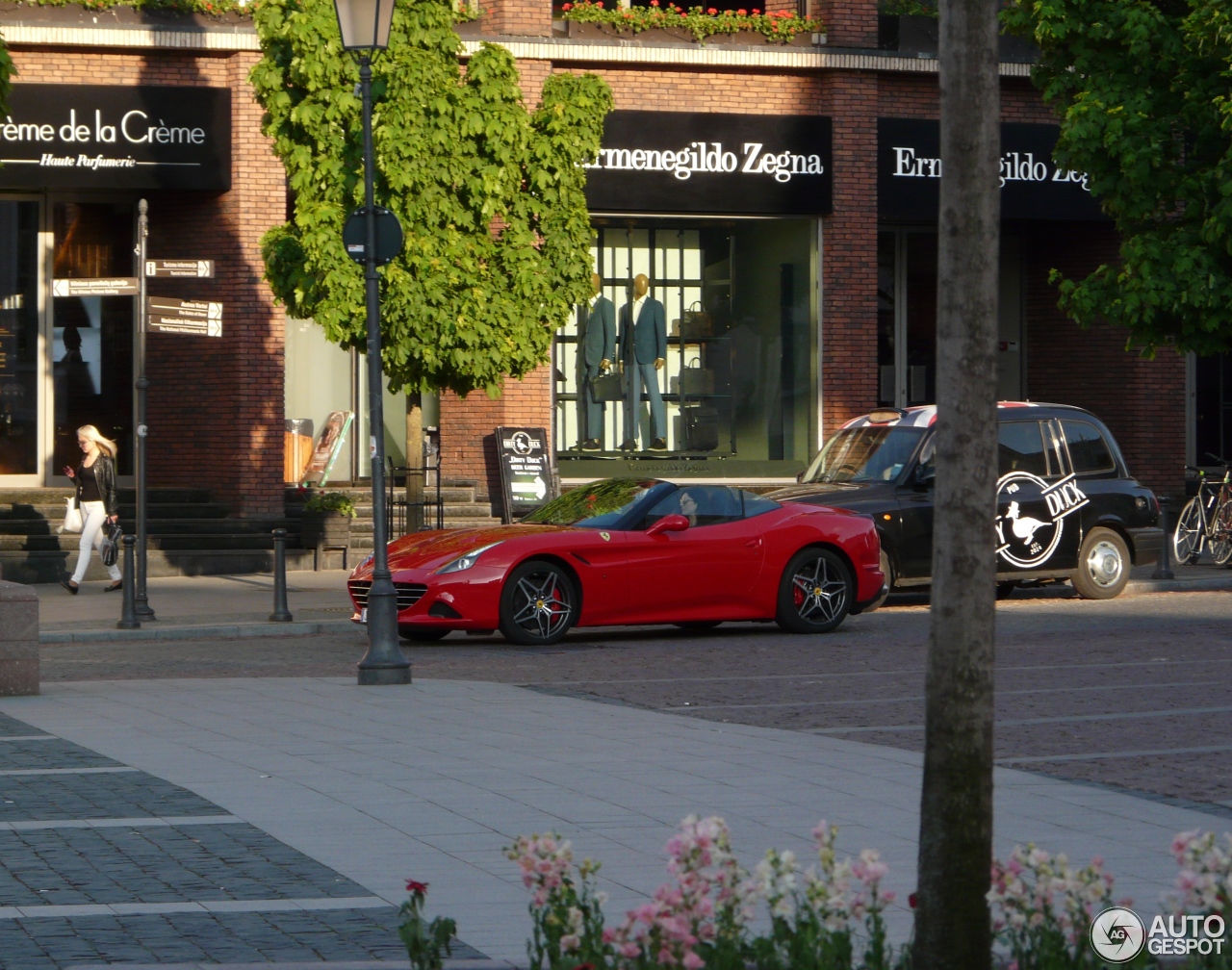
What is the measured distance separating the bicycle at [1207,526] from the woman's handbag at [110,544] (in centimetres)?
1309

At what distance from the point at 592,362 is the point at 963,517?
21.3 metres

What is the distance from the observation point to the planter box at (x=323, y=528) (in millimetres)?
23422

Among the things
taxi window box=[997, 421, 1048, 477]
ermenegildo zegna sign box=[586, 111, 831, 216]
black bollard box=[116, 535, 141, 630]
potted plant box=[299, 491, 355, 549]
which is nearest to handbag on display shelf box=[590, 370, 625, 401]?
ermenegildo zegna sign box=[586, 111, 831, 216]

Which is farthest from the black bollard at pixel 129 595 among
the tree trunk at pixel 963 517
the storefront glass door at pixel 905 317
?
the storefront glass door at pixel 905 317

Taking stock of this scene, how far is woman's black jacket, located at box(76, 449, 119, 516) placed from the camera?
20.3 metres

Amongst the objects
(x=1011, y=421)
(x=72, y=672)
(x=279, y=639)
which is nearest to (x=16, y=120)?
(x=279, y=639)

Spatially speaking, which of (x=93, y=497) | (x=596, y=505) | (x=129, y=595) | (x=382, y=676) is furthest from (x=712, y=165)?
(x=382, y=676)

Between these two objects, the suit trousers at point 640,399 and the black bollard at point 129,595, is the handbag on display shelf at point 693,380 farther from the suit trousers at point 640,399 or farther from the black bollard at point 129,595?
the black bollard at point 129,595

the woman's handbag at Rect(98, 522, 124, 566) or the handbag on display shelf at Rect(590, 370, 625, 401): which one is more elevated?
the handbag on display shelf at Rect(590, 370, 625, 401)

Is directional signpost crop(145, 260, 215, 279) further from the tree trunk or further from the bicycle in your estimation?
the tree trunk

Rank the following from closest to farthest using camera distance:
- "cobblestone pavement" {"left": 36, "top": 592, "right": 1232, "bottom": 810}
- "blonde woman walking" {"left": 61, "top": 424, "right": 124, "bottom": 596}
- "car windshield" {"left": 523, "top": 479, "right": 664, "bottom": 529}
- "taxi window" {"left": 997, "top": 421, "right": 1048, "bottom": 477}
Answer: "cobblestone pavement" {"left": 36, "top": 592, "right": 1232, "bottom": 810}, "car windshield" {"left": 523, "top": 479, "right": 664, "bottom": 529}, "taxi window" {"left": 997, "top": 421, "right": 1048, "bottom": 477}, "blonde woman walking" {"left": 61, "top": 424, "right": 124, "bottom": 596}

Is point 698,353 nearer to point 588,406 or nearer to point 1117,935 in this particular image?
point 588,406

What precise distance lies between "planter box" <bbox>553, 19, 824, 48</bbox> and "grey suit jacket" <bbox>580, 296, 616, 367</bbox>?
3.54 m

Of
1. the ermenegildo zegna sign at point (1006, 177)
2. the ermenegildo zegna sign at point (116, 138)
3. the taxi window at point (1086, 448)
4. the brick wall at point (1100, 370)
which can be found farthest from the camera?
the brick wall at point (1100, 370)
